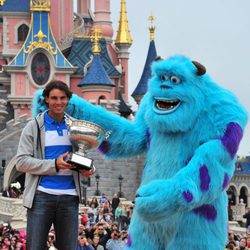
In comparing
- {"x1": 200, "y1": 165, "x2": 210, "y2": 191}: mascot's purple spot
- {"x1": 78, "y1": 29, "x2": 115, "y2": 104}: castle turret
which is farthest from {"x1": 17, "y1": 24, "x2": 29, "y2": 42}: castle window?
{"x1": 200, "y1": 165, "x2": 210, "y2": 191}: mascot's purple spot

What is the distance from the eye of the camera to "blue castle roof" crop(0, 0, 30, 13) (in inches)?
1838

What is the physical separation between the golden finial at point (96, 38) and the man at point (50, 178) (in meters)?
37.3

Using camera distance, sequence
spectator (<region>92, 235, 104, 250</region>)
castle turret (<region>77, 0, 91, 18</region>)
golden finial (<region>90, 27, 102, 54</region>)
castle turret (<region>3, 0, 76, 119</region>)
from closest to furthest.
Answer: spectator (<region>92, 235, 104, 250</region>) → castle turret (<region>3, 0, 76, 119</region>) → golden finial (<region>90, 27, 102, 54</region>) → castle turret (<region>77, 0, 91, 18</region>)

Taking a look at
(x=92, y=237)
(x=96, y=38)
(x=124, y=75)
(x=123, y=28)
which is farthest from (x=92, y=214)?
(x=123, y=28)

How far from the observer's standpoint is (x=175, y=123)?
23.7ft

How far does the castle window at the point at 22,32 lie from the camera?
4653 cm

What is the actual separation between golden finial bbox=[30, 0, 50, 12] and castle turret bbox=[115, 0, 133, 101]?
6.15 meters

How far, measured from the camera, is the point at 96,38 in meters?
44.4

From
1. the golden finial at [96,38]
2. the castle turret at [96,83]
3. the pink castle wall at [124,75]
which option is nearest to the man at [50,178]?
the castle turret at [96,83]

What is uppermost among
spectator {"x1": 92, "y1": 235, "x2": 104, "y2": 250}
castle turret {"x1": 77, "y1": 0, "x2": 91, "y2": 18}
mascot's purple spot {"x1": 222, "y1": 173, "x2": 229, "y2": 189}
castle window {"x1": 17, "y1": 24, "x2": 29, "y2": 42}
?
castle turret {"x1": 77, "y1": 0, "x2": 91, "y2": 18}

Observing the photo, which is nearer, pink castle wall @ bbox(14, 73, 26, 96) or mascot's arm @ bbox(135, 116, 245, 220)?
mascot's arm @ bbox(135, 116, 245, 220)

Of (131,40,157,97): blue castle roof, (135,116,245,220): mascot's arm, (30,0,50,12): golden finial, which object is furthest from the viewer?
(131,40,157,97): blue castle roof

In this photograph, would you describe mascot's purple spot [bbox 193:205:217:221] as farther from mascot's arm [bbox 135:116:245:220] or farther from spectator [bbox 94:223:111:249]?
spectator [bbox 94:223:111:249]

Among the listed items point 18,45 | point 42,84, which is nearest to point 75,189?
point 42,84
